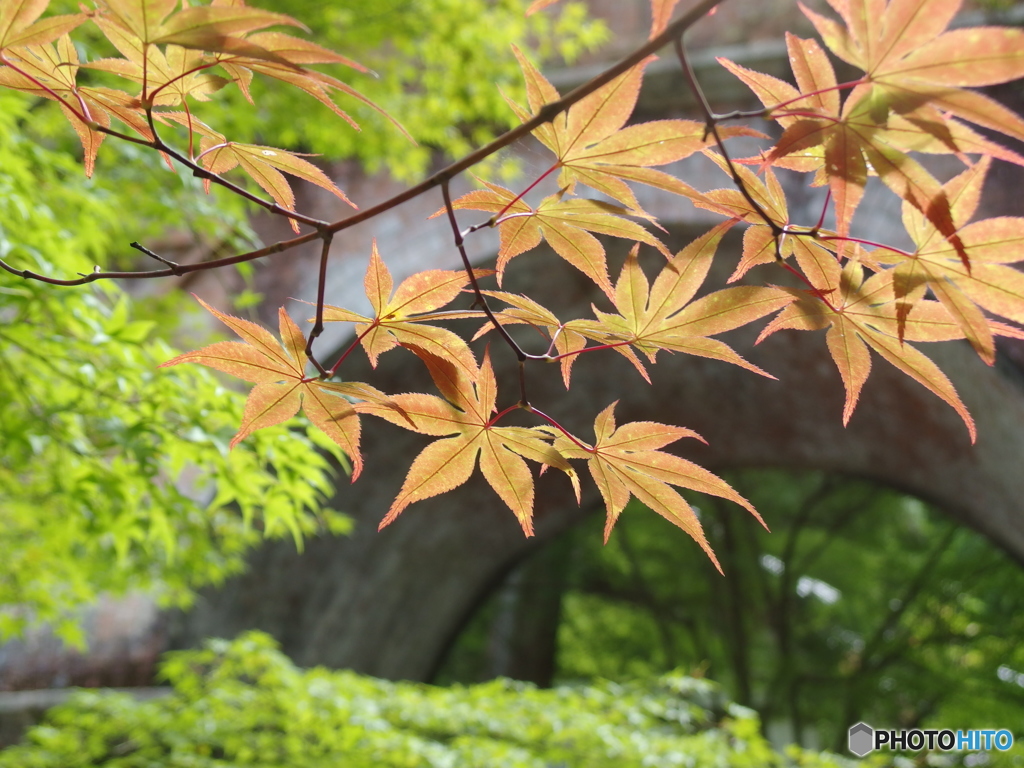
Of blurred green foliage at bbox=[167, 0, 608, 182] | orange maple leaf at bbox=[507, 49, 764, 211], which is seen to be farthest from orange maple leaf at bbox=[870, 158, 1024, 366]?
blurred green foliage at bbox=[167, 0, 608, 182]

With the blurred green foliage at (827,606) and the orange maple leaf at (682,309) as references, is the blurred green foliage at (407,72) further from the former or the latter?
the blurred green foliage at (827,606)

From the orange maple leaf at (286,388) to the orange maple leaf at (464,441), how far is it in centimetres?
2

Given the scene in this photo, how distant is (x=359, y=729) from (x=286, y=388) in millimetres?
2120

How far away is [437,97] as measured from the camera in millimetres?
3295

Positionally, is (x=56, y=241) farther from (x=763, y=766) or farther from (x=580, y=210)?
(x=763, y=766)

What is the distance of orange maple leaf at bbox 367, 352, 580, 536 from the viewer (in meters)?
0.50

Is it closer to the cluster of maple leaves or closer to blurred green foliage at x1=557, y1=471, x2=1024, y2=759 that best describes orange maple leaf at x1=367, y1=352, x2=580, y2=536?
the cluster of maple leaves

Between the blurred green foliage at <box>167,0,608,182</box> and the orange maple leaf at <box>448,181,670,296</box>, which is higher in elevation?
the blurred green foliage at <box>167,0,608,182</box>

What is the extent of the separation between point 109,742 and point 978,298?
321 centimetres

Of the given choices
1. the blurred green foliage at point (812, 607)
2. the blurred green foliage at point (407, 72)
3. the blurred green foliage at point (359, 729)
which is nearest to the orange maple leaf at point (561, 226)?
the blurred green foliage at point (359, 729)

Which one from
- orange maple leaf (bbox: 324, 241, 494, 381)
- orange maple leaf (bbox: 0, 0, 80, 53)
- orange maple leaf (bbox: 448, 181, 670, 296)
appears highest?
orange maple leaf (bbox: 0, 0, 80, 53)

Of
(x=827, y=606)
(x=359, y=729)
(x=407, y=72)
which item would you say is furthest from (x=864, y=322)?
(x=827, y=606)

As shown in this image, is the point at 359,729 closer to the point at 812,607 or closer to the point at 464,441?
the point at 464,441

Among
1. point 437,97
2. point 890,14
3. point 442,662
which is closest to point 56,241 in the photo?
point 890,14
